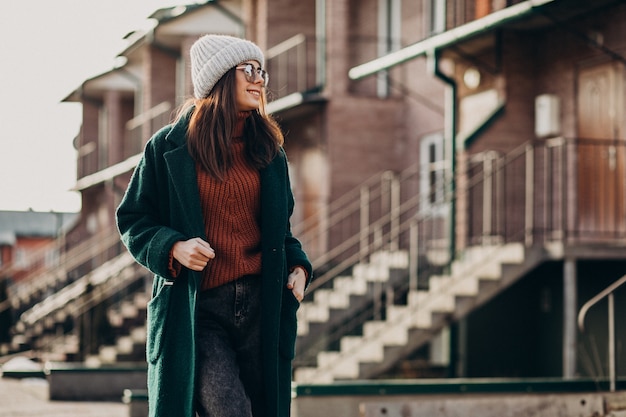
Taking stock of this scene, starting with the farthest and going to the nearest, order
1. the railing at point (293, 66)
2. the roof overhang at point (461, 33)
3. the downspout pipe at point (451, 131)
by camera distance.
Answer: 1. the railing at point (293, 66)
2. the downspout pipe at point (451, 131)
3. the roof overhang at point (461, 33)

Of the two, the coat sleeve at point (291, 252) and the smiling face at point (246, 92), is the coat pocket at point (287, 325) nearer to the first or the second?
the coat sleeve at point (291, 252)

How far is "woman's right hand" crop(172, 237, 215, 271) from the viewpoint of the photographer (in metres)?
3.96

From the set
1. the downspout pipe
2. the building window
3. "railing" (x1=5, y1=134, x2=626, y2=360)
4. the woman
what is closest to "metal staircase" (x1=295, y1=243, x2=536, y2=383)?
"railing" (x1=5, y1=134, x2=626, y2=360)

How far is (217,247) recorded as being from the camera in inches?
162

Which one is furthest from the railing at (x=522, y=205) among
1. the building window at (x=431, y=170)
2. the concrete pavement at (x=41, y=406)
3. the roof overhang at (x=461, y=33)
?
the concrete pavement at (x=41, y=406)

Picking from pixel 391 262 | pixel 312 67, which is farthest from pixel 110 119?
pixel 391 262

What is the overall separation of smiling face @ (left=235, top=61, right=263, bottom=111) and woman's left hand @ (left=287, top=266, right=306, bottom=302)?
0.62 meters

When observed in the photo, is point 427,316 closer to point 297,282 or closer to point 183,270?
point 297,282

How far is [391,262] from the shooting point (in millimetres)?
14688

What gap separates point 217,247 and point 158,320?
33 centimetres

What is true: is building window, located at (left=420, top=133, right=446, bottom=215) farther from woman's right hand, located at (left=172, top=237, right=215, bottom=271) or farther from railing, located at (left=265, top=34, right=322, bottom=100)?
woman's right hand, located at (left=172, top=237, right=215, bottom=271)

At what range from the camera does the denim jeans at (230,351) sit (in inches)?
157

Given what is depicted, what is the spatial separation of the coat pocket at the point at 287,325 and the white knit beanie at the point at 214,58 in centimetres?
80

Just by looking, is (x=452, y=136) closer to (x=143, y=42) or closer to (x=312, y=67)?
(x=312, y=67)
